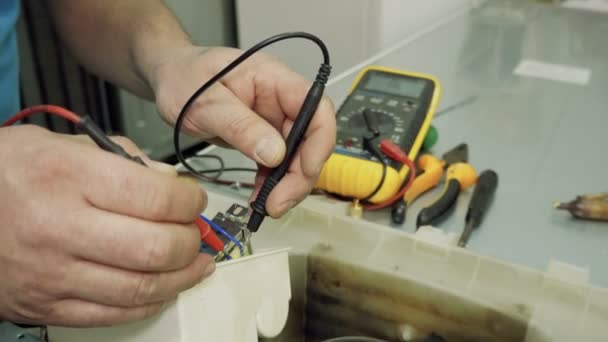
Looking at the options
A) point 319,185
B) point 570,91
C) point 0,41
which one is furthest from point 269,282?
point 570,91

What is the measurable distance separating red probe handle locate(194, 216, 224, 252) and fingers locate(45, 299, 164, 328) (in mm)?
64

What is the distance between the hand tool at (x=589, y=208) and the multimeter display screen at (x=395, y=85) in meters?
0.23

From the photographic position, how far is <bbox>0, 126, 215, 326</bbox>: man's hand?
1.00 ft

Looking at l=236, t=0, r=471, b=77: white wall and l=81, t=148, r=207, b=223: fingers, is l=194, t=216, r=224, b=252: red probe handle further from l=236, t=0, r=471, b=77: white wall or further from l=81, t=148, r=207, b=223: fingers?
l=236, t=0, r=471, b=77: white wall

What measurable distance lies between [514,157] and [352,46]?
0.56 meters

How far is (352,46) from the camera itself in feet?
3.95

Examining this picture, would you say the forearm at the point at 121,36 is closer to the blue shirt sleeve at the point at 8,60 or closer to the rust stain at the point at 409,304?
the blue shirt sleeve at the point at 8,60

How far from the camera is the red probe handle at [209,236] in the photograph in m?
0.38

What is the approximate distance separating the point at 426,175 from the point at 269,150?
0.25 metres

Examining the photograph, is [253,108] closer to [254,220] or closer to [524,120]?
[254,220]

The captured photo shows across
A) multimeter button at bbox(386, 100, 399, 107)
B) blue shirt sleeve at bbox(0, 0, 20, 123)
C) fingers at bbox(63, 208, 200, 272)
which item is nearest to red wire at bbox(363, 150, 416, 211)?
multimeter button at bbox(386, 100, 399, 107)

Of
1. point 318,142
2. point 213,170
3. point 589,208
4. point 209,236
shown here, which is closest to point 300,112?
point 318,142

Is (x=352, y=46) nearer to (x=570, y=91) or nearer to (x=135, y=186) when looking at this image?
(x=570, y=91)

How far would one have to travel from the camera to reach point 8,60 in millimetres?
656
